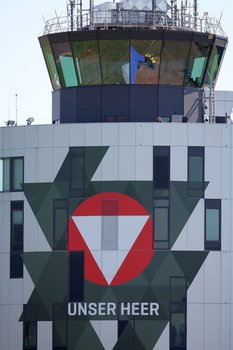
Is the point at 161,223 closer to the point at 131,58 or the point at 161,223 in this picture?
the point at 161,223

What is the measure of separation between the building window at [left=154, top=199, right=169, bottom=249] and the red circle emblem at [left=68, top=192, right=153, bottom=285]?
0.30m

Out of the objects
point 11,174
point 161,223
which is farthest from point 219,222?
point 11,174

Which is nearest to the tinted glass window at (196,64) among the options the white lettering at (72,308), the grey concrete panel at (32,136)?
the grey concrete panel at (32,136)

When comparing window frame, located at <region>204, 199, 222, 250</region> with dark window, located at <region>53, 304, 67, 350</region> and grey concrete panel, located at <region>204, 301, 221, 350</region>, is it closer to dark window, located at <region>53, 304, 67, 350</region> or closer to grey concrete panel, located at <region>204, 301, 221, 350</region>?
grey concrete panel, located at <region>204, 301, 221, 350</region>

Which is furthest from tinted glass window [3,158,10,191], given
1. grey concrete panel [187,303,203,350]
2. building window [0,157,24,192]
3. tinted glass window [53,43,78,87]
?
grey concrete panel [187,303,203,350]

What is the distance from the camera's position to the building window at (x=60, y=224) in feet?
233

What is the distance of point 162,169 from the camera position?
70.8 m

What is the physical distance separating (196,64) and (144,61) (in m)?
2.53

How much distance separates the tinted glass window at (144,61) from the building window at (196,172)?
371cm

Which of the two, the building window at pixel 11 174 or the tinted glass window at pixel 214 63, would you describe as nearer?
the building window at pixel 11 174

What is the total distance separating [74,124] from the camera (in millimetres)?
71062

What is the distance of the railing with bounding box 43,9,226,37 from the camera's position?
236ft

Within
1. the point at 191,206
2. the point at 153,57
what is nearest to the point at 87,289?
the point at 191,206

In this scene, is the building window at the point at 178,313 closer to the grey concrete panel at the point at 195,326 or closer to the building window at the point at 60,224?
the grey concrete panel at the point at 195,326
